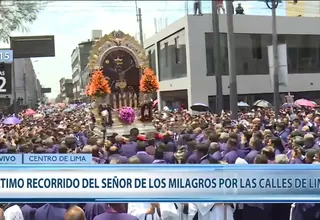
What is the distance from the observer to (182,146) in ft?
27.0

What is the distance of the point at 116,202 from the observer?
4.43 meters

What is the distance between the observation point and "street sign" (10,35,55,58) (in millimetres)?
6855

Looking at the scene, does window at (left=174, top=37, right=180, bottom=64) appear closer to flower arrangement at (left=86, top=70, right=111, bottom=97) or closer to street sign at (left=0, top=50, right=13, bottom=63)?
street sign at (left=0, top=50, right=13, bottom=63)

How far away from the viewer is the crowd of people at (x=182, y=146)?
4.99 m

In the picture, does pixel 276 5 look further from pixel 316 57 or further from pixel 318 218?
pixel 318 218

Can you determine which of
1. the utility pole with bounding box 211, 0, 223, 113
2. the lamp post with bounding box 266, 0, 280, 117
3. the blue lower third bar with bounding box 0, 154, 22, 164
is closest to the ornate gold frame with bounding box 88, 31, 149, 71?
the utility pole with bounding box 211, 0, 223, 113

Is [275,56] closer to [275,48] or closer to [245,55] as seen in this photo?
[275,48]

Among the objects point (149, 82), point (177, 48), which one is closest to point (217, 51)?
point (177, 48)

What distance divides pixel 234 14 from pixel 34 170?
11.6ft

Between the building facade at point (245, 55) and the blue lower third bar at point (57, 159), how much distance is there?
2255 mm

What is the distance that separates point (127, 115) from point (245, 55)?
457 cm

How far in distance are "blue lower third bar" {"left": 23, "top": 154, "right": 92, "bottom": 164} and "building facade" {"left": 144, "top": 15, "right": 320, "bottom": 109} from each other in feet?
7.40

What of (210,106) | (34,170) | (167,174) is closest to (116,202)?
(167,174)

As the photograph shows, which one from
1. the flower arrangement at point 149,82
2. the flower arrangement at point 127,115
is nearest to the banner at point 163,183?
the flower arrangement at point 149,82
